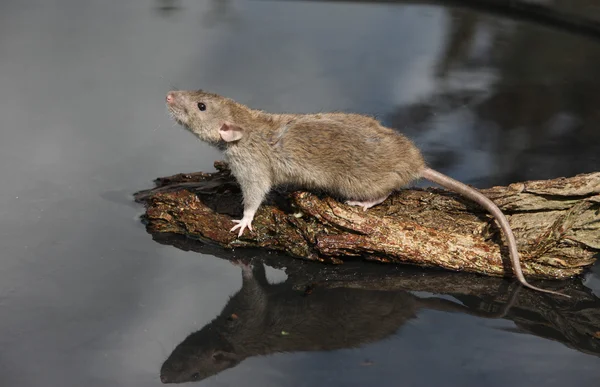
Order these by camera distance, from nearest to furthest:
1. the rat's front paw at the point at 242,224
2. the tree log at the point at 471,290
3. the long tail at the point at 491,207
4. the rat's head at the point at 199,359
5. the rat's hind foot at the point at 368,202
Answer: the rat's head at the point at 199,359
the tree log at the point at 471,290
the long tail at the point at 491,207
the rat's front paw at the point at 242,224
the rat's hind foot at the point at 368,202

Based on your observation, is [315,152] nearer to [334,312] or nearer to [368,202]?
[368,202]

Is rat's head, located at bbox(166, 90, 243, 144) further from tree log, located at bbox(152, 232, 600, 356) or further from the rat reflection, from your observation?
the rat reflection

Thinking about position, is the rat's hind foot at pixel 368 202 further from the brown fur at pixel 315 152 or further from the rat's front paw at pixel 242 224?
the rat's front paw at pixel 242 224

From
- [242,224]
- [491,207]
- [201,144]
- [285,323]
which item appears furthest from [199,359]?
[201,144]

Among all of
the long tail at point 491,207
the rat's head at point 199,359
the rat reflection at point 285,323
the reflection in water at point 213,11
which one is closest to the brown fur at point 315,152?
the long tail at point 491,207

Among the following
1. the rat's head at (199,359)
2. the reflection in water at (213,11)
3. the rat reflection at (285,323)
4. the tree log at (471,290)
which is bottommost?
the rat's head at (199,359)

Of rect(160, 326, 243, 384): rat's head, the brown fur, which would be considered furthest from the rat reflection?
the brown fur
